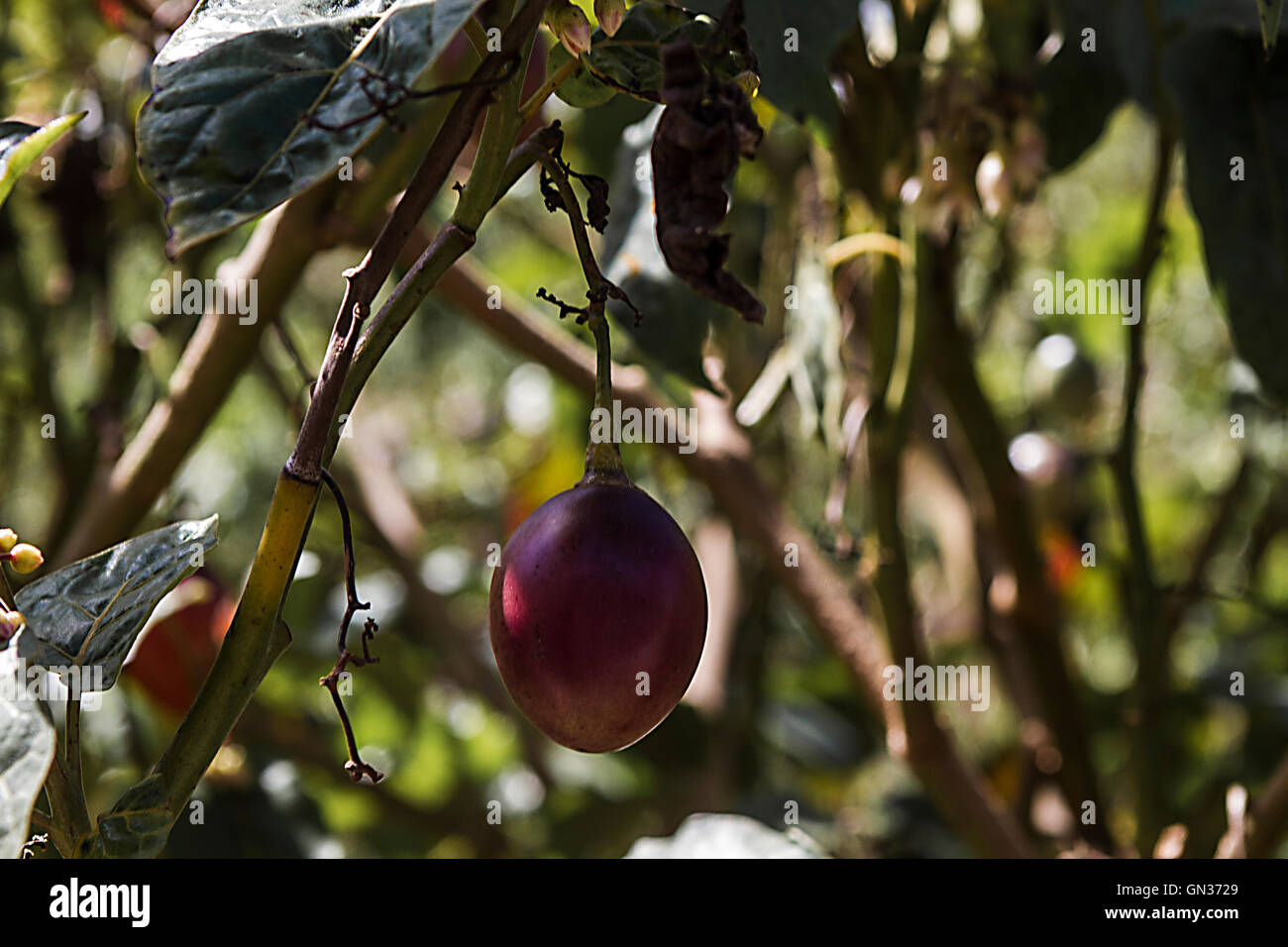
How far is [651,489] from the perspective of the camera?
5.34 feet

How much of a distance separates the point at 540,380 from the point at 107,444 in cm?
82

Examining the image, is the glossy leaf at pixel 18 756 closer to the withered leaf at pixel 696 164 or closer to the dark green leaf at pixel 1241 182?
the withered leaf at pixel 696 164

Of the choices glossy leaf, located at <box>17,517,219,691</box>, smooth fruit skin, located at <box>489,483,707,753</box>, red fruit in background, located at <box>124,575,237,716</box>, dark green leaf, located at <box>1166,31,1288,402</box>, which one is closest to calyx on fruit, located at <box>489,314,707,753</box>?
smooth fruit skin, located at <box>489,483,707,753</box>

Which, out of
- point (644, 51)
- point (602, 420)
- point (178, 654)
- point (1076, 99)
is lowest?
point (178, 654)

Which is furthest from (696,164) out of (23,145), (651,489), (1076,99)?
(651,489)

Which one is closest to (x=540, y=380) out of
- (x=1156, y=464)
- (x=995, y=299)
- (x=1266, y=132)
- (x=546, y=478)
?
(x=546, y=478)

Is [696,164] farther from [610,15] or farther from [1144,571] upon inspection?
[1144,571]

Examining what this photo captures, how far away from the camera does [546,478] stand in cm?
165

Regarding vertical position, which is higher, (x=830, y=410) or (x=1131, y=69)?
(x=1131, y=69)

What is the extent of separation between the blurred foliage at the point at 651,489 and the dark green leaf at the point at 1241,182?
0.45 ft

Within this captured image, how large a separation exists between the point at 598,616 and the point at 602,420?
65 millimetres
